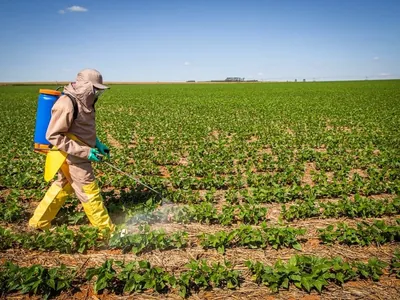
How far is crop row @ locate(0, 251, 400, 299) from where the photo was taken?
3111 mm

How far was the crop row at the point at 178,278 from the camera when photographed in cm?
311

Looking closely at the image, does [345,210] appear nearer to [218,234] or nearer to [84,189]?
[218,234]

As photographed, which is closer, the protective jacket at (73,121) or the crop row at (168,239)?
the protective jacket at (73,121)

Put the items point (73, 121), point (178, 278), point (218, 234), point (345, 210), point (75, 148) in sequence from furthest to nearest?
point (345, 210), point (218, 234), point (73, 121), point (75, 148), point (178, 278)

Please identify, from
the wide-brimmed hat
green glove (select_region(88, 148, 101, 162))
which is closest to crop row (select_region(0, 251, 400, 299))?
green glove (select_region(88, 148, 101, 162))

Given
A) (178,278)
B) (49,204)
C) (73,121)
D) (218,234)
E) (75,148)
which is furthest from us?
(49,204)

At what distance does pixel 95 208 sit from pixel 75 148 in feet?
2.85

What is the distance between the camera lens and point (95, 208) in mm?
4023

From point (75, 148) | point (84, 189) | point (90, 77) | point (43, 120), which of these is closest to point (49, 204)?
point (84, 189)

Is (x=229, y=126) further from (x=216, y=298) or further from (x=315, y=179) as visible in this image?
(x=216, y=298)

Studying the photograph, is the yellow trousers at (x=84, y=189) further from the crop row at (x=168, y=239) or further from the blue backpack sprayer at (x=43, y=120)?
the blue backpack sprayer at (x=43, y=120)

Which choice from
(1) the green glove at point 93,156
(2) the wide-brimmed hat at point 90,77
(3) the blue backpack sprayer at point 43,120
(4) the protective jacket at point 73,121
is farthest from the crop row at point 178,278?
(2) the wide-brimmed hat at point 90,77

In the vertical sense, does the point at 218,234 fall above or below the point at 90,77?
below

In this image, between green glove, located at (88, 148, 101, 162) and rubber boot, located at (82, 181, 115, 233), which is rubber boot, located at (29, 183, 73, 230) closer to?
rubber boot, located at (82, 181, 115, 233)
